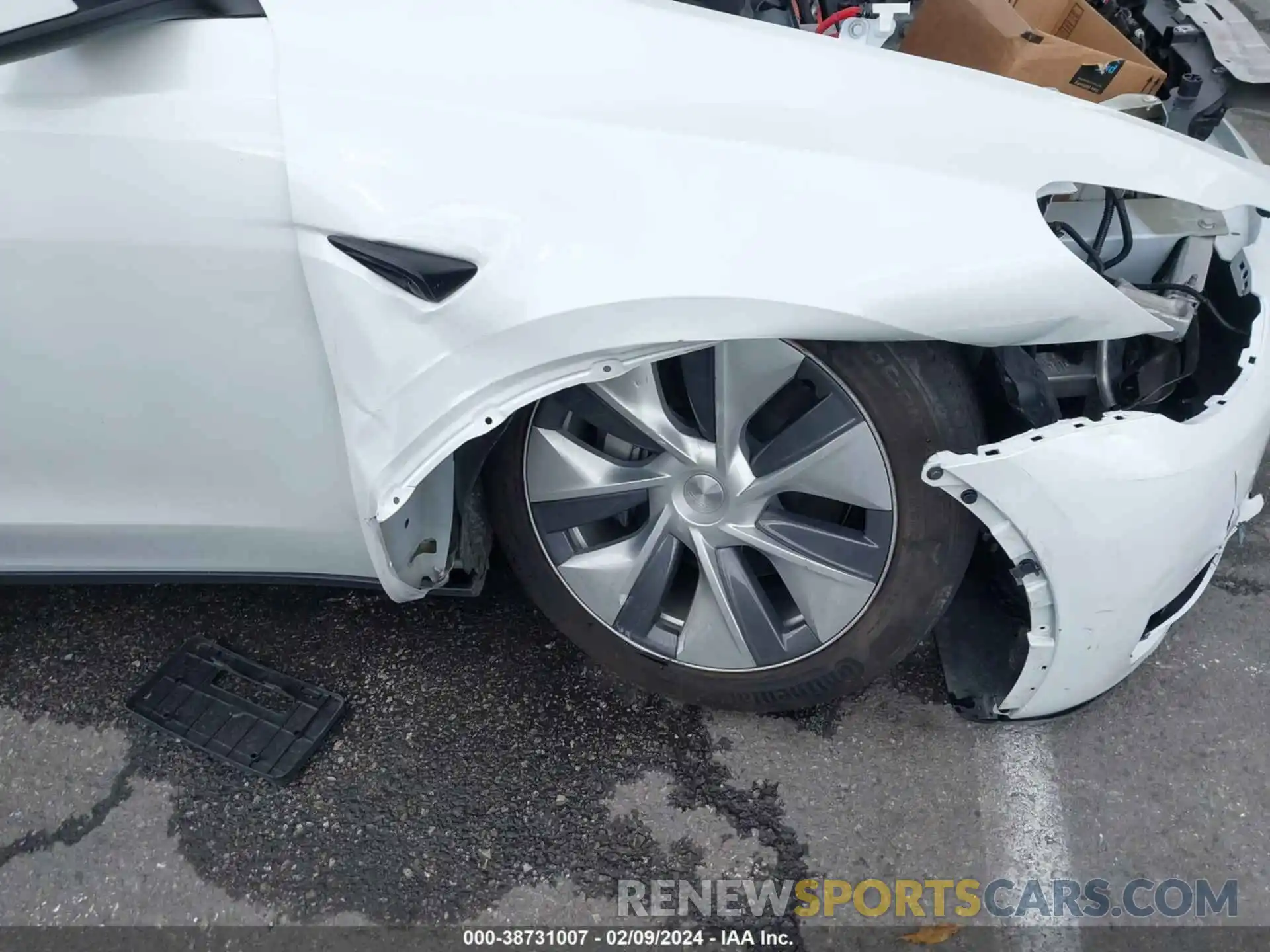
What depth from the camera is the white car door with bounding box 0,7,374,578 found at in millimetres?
1538

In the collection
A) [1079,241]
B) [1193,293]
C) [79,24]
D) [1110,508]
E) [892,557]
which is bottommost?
[892,557]

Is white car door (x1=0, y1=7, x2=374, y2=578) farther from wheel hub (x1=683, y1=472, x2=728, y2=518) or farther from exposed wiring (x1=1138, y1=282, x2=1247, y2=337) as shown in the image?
exposed wiring (x1=1138, y1=282, x2=1247, y2=337)

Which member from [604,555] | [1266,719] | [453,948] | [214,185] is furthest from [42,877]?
[1266,719]

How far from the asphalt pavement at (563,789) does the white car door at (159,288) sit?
456 mm

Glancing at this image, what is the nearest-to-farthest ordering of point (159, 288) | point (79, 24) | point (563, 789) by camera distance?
point (79, 24), point (159, 288), point (563, 789)

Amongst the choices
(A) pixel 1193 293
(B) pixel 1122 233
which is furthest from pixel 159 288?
(A) pixel 1193 293

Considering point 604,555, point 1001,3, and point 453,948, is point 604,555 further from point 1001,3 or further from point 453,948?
point 1001,3

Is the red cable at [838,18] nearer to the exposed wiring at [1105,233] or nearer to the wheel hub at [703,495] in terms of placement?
the exposed wiring at [1105,233]

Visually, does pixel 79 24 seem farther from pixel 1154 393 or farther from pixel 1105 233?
pixel 1154 393

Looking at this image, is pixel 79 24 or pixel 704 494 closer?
pixel 79 24

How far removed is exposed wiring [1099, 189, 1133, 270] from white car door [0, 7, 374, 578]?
4.53ft

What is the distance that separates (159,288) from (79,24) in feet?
1.26

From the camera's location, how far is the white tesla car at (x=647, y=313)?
4.86ft

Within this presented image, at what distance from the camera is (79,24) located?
146 centimetres
